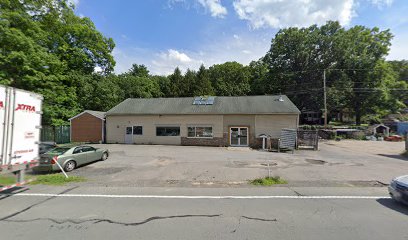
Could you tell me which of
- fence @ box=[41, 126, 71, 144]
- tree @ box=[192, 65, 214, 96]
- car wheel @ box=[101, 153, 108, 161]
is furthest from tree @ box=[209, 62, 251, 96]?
car wheel @ box=[101, 153, 108, 161]

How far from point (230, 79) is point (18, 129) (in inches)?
2045

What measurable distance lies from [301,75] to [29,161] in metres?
46.7

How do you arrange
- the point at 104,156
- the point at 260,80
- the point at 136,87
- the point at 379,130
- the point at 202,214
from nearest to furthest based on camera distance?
the point at 202,214 < the point at 104,156 < the point at 379,130 < the point at 136,87 < the point at 260,80

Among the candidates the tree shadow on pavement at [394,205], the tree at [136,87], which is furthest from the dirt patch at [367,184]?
the tree at [136,87]

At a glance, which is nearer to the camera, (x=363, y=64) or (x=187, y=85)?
(x=363, y=64)

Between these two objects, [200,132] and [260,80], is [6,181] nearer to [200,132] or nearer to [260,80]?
[200,132]

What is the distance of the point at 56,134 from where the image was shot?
2442 cm

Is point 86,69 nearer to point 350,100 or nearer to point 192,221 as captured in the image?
point 192,221

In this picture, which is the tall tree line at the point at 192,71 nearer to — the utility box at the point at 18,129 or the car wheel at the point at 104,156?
the car wheel at the point at 104,156

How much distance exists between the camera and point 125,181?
8836 mm

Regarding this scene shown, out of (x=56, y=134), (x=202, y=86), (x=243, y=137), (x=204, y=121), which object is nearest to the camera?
(x=243, y=137)

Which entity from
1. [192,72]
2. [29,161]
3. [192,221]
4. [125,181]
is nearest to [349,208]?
[192,221]

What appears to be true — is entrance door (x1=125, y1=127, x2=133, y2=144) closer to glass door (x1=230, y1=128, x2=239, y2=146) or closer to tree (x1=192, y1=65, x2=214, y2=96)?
glass door (x1=230, y1=128, x2=239, y2=146)

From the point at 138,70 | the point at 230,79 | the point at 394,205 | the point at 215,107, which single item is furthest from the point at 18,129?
the point at 138,70
